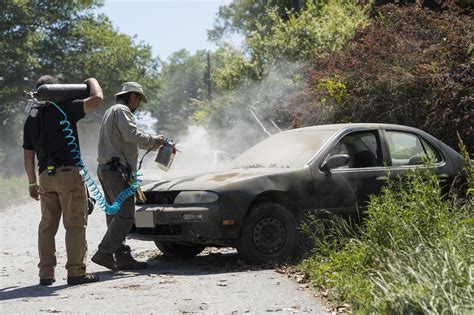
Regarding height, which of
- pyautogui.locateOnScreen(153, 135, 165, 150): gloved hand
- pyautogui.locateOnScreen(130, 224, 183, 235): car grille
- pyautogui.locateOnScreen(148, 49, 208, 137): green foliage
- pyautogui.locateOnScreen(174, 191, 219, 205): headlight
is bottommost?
pyautogui.locateOnScreen(130, 224, 183, 235): car grille

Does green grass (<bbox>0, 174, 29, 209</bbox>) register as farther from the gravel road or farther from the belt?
the belt

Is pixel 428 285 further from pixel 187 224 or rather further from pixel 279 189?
pixel 187 224

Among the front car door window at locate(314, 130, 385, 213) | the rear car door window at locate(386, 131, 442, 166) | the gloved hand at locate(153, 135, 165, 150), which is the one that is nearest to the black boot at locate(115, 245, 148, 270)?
the gloved hand at locate(153, 135, 165, 150)

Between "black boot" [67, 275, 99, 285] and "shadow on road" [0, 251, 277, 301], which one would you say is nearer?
"shadow on road" [0, 251, 277, 301]

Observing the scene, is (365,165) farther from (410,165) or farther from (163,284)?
(163,284)

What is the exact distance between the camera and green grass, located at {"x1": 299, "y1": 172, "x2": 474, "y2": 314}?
459cm

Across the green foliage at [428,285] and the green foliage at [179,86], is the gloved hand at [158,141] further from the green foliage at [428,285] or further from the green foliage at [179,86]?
the green foliage at [179,86]

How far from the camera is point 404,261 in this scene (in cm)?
577

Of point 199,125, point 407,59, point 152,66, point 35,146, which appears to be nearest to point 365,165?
point 35,146

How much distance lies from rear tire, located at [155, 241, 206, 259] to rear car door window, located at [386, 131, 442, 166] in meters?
2.49

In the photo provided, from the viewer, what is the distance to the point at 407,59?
545 inches

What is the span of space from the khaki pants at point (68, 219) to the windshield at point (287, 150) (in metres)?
2.37

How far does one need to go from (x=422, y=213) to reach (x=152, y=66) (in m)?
60.8

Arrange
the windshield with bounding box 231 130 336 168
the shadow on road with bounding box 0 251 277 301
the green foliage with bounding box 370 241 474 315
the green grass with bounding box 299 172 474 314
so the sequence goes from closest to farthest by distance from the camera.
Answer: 1. the green foliage with bounding box 370 241 474 315
2. the green grass with bounding box 299 172 474 314
3. the shadow on road with bounding box 0 251 277 301
4. the windshield with bounding box 231 130 336 168
